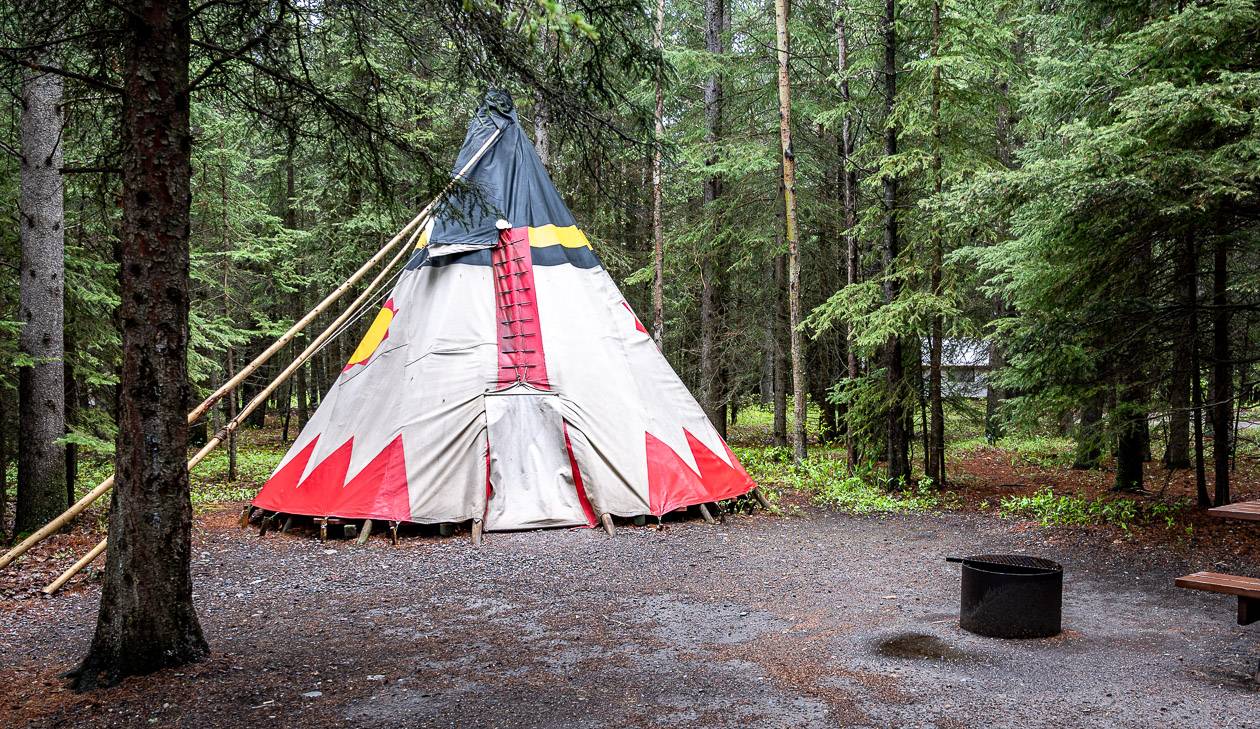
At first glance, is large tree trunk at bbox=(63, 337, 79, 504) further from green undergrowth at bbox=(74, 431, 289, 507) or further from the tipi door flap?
the tipi door flap

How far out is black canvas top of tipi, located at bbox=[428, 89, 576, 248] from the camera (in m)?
10.6

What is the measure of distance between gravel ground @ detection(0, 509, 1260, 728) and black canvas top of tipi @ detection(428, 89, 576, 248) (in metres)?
3.98

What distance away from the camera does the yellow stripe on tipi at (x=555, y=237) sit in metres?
10.9

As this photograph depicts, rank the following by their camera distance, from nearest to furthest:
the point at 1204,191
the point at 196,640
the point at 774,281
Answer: the point at 196,640, the point at 1204,191, the point at 774,281

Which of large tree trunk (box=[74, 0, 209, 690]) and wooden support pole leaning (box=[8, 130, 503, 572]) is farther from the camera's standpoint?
A: wooden support pole leaning (box=[8, 130, 503, 572])

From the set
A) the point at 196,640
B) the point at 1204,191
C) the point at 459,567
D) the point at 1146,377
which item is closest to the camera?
the point at 196,640

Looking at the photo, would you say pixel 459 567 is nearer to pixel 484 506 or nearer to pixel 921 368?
pixel 484 506

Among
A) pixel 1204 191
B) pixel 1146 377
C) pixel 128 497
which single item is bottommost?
pixel 128 497

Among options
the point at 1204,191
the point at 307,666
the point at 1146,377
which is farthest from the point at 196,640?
the point at 1146,377

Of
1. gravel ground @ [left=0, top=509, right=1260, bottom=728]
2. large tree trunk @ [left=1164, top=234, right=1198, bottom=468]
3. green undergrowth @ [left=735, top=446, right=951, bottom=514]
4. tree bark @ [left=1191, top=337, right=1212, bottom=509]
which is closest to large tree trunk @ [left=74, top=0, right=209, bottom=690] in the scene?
gravel ground @ [left=0, top=509, right=1260, bottom=728]

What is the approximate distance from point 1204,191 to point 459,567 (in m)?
7.00

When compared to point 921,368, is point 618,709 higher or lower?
lower

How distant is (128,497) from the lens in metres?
4.67

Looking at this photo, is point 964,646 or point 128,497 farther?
point 964,646
